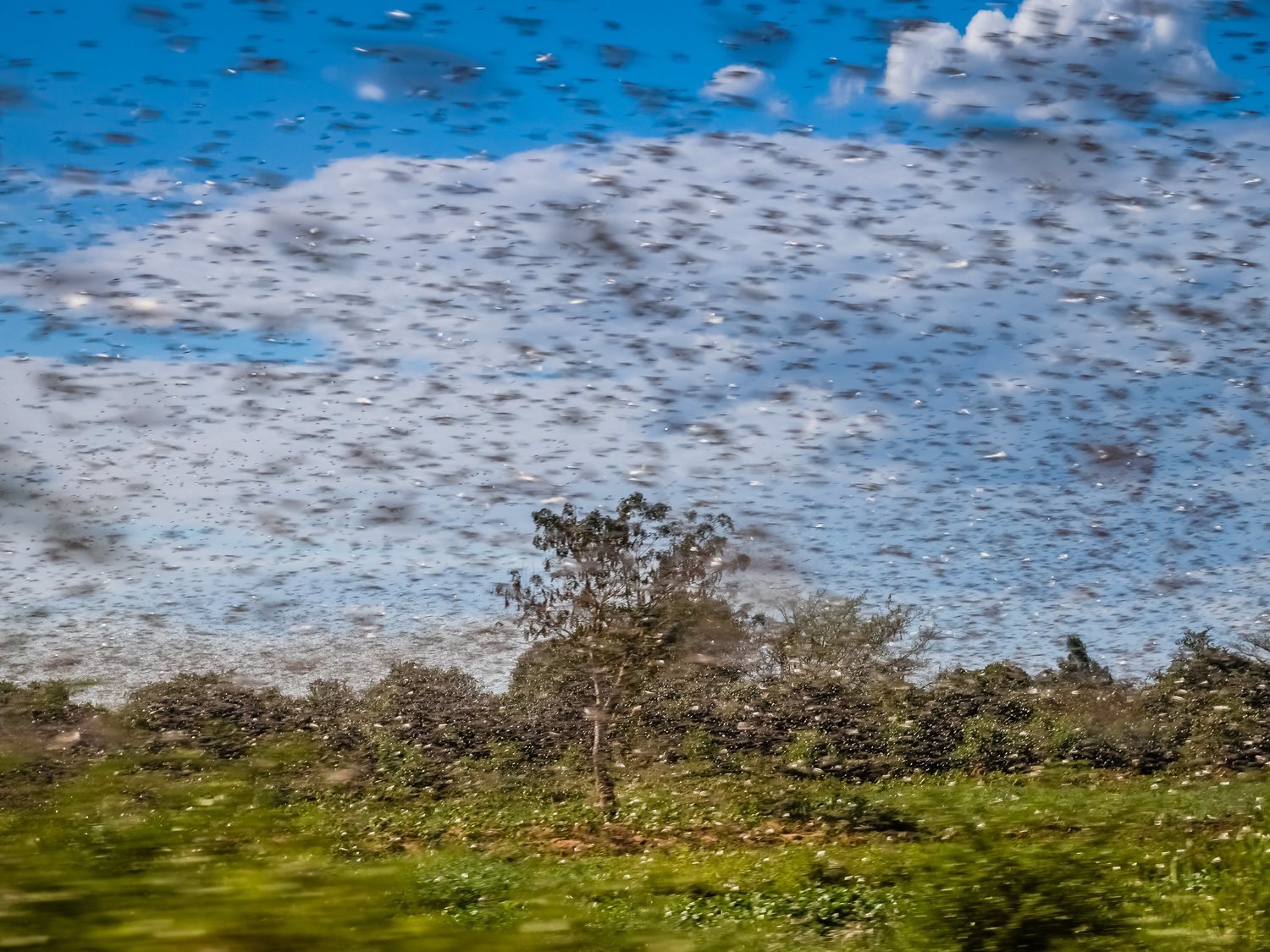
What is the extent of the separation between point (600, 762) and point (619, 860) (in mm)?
1086

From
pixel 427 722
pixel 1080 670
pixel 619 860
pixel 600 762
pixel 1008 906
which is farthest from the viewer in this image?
pixel 1080 670

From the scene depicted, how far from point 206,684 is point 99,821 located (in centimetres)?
656

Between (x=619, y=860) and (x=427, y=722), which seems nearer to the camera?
(x=619, y=860)

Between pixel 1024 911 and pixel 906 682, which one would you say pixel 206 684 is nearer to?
pixel 906 682

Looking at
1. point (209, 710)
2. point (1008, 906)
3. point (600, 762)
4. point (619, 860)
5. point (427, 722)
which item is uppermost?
point (209, 710)

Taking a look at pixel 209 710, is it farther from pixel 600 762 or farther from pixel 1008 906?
pixel 1008 906

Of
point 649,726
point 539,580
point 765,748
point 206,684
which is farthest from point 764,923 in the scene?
point 206,684

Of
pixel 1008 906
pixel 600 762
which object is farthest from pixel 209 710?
pixel 1008 906

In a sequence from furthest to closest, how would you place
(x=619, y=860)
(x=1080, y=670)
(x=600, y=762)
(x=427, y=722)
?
(x=1080, y=670) → (x=427, y=722) → (x=600, y=762) → (x=619, y=860)

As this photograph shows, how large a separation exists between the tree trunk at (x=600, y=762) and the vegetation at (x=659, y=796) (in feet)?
0.06

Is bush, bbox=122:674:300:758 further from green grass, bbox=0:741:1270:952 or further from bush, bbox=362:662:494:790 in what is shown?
bush, bbox=362:662:494:790

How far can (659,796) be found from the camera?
7695mm

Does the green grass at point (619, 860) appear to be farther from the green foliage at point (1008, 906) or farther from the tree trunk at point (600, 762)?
the tree trunk at point (600, 762)

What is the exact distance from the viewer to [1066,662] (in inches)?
395
